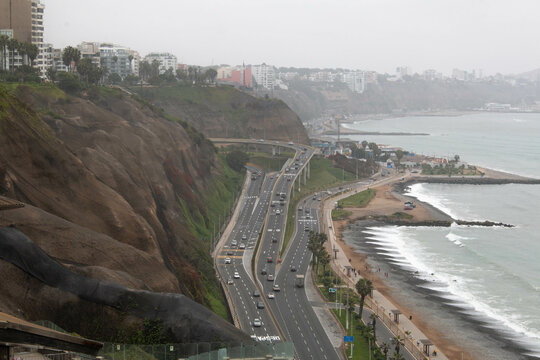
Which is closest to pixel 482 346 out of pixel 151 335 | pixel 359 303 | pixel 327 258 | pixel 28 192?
pixel 359 303

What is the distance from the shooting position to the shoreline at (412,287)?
1716 inches

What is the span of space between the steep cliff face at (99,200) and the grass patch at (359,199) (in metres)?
26.3

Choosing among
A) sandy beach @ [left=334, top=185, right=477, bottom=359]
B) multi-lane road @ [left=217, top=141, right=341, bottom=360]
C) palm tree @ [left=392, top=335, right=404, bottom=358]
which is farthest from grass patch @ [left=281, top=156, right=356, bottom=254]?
palm tree @ [left=392, top=335, right=404, bottom=358]

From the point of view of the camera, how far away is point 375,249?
70.3 metres

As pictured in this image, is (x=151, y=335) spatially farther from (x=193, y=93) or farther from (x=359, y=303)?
(x=193, y=93)

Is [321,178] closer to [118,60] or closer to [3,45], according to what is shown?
[3,45]

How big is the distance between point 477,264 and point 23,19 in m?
62.4

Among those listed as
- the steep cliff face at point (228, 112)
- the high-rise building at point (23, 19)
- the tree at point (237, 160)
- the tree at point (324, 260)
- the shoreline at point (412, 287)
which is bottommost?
the shoreline at point (412, 287)

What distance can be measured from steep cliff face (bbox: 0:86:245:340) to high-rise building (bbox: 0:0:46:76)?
2300 centimetres

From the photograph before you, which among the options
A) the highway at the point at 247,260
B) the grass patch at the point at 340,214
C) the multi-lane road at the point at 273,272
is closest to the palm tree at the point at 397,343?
the multi-lane road at the point at 273,272

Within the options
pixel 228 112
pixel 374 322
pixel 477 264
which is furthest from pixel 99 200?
pixel 228 112

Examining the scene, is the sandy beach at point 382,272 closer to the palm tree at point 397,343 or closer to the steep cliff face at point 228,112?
the palm tree at point 397,343

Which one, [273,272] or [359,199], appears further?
[359,199]

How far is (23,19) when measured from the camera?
87562mm
